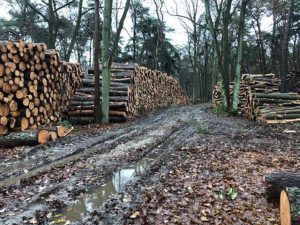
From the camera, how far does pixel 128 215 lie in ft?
13.6

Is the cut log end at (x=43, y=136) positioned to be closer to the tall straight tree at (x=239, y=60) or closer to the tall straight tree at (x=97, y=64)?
the tall straight tree at (x=97, y=64)

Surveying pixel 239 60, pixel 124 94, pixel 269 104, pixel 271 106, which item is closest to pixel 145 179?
pixel 271 106

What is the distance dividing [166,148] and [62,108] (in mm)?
6329

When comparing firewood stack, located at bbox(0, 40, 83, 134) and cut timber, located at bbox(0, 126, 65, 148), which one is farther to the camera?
firewood stack, located at bbox(0, 40, 83, 134)

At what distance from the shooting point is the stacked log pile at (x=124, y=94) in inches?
543

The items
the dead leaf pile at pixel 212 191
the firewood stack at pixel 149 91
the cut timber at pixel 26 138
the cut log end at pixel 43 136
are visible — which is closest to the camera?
the dead leaf pile at pixel 212 191

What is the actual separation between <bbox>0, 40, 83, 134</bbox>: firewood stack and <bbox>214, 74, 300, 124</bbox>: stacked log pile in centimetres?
779

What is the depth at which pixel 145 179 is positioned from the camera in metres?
5.57

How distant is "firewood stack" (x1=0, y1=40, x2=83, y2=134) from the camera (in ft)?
31.1

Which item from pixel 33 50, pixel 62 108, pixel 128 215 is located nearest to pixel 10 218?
pixel 128 215

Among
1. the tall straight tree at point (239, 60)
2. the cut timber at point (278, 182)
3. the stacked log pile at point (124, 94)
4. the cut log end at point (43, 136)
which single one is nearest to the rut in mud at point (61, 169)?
the cut log end at point (43, 136)

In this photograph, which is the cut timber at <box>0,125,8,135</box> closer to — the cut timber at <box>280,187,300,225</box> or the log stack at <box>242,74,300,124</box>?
the cut timber at <box>280,187,300,225</box>

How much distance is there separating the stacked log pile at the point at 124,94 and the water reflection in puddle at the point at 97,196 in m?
7.48

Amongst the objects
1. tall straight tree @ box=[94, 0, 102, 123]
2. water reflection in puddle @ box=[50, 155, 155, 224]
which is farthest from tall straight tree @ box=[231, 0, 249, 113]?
water reflection in puddle @ box=[50, 155, 155, 224]
